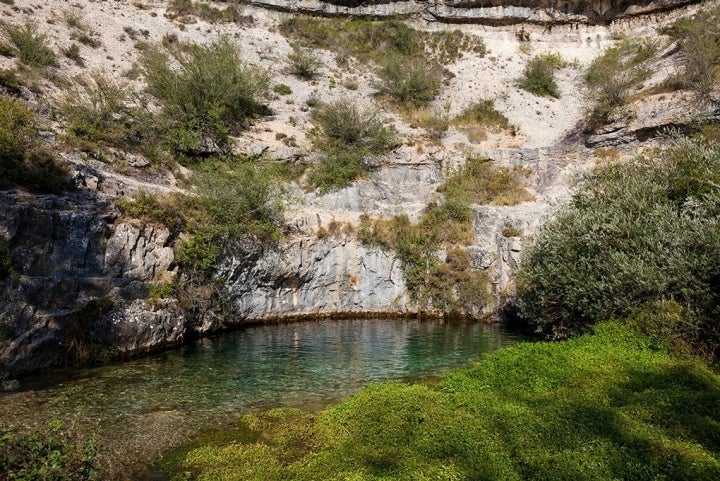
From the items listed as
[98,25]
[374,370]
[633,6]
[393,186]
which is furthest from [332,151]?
[633,6]

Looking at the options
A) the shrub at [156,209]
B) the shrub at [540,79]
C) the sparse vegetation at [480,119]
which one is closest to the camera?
the shrub at [156,209]

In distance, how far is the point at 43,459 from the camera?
4.38 meters

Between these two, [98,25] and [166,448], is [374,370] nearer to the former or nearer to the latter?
[166,448]

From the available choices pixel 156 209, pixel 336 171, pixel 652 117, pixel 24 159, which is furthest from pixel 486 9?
pixel 24 159

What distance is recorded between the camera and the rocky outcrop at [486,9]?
38.1 metres

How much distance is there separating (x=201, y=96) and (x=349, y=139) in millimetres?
9388

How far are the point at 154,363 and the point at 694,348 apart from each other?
1391 cm

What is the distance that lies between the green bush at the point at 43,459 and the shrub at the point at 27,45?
1008 inches

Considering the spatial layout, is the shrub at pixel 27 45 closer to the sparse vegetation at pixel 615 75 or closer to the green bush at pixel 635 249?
the green bush at pixel 635 249

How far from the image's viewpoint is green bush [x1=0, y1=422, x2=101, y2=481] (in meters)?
4.15

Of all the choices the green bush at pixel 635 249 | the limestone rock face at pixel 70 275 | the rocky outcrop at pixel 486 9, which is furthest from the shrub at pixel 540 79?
the limestone rock face at pixel 70 275

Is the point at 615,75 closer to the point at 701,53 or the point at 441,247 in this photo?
the point at 701,53

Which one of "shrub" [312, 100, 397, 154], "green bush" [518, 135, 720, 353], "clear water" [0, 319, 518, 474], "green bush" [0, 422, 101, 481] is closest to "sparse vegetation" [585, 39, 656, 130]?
"shrub" [312, 100, 397, 154]

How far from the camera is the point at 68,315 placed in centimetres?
1158
